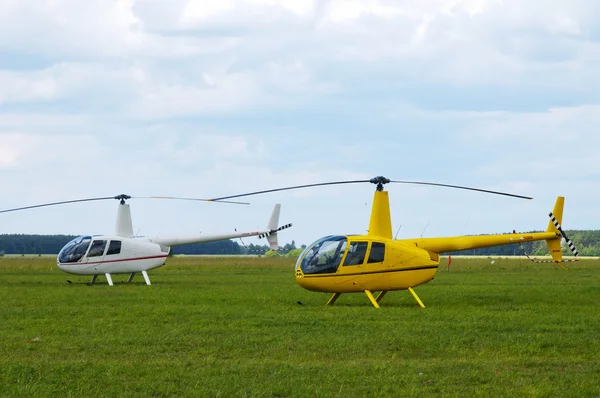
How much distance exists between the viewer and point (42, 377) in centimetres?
1195

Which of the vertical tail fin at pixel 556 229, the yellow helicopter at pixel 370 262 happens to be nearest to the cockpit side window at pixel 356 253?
the yellow helicopter at pixel 370 262

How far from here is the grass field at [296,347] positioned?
11414mm

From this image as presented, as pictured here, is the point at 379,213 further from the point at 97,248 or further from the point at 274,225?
the point at 274,225

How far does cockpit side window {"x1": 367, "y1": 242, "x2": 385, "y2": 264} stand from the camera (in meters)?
22.4

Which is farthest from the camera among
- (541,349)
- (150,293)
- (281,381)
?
(150,293)

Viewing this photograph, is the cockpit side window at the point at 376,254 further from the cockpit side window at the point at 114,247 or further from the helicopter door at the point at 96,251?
the helicopter door at the point at 96,251

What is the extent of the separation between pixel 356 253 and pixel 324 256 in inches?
30.7

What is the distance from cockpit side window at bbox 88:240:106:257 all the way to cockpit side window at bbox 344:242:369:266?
1345 cm

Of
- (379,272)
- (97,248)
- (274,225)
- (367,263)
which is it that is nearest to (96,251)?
(97,248)

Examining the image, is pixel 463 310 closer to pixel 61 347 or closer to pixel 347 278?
pixel 347 278

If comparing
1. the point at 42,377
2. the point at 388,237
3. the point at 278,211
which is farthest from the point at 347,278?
the point at 278,211

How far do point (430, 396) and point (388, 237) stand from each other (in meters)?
12.6

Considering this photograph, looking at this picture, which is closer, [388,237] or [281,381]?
[281,381]

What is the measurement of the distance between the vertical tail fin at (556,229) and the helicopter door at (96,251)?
15961mm
